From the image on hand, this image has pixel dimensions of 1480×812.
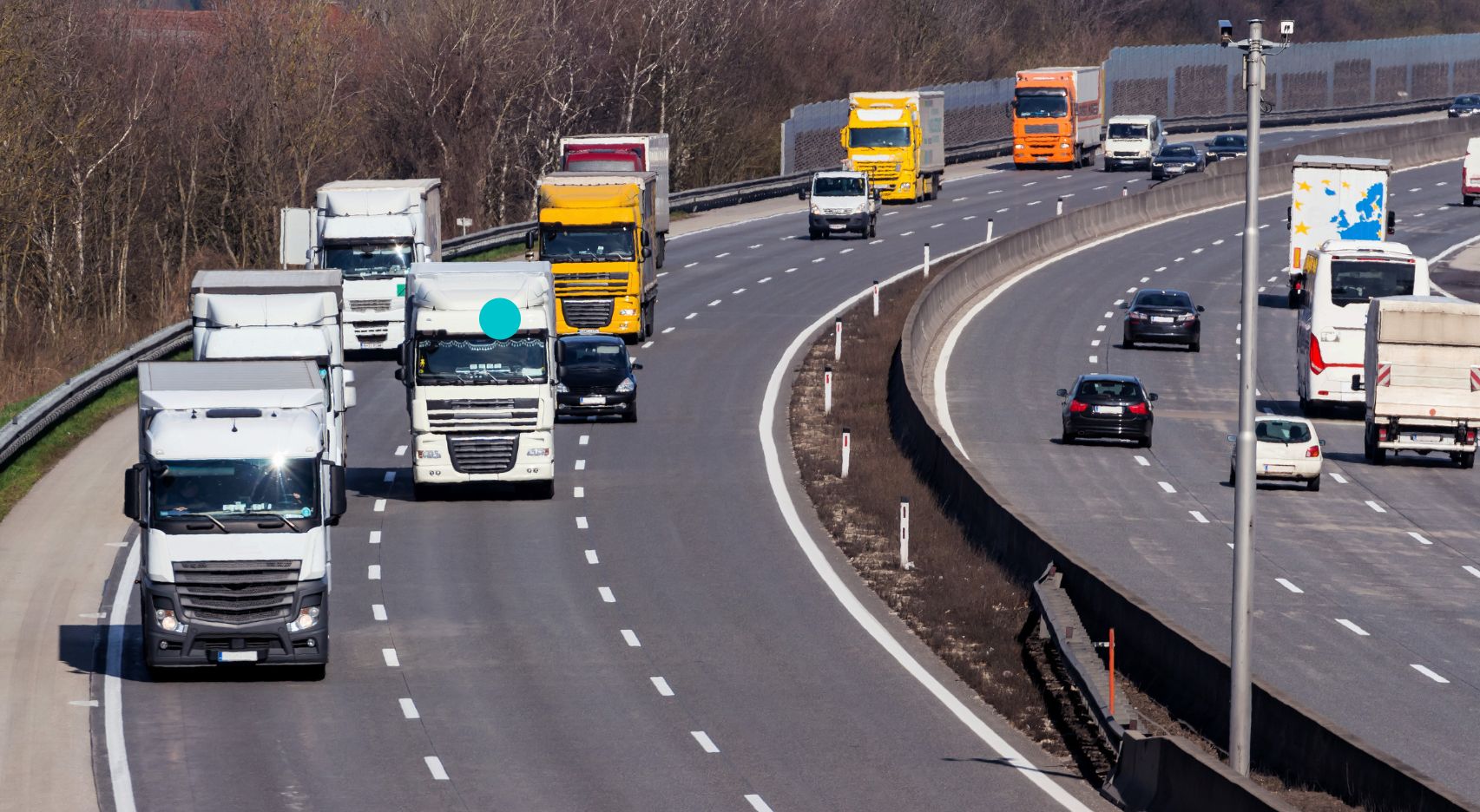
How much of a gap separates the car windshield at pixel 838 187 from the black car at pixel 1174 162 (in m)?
22.2

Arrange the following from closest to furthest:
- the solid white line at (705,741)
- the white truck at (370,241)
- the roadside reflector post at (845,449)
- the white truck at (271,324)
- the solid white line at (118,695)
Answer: the solid white line at (118,695), the solid white line at (705,741), the white truck at (271,324), the roadside reflector post at (845,449), the white truck at (370,241)

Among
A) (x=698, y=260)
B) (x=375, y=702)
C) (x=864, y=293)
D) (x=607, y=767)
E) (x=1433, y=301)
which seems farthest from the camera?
(x=698, y=260)

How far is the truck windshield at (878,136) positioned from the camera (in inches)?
3145

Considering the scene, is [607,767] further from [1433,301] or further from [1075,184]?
[1075,184]

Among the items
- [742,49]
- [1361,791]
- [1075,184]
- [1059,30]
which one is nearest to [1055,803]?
[1361,791]

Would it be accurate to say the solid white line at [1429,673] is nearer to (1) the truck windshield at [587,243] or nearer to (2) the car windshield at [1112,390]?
(2) the car windshield at [1112,390]

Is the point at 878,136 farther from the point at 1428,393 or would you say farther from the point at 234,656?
the point at 234,656

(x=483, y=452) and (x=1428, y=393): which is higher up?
(x=1428, y=393)

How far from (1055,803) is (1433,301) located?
96.9 ft

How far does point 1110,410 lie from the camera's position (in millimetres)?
43406

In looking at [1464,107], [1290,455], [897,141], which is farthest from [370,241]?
[1464,107]

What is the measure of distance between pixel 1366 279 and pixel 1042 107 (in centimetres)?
4402

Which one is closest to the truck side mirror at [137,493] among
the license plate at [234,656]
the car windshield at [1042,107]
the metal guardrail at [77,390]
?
the license plate at [234,656]

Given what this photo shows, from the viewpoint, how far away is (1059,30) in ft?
480
